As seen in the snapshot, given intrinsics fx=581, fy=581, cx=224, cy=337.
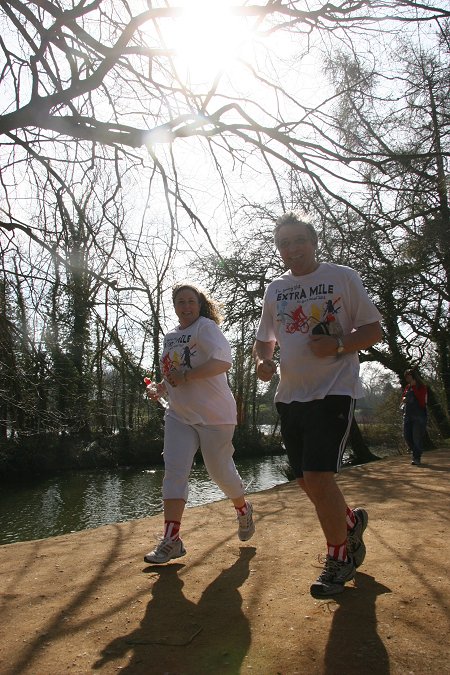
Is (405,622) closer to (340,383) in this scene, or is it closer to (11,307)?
(340,383)

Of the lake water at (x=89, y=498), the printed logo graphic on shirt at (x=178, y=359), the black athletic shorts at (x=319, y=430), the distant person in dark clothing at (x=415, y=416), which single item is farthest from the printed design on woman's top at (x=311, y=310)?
the lake water at (x=89, y=498)

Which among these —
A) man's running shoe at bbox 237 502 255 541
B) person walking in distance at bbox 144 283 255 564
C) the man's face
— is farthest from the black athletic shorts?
man's running shoe at bbox 237 502 255 541

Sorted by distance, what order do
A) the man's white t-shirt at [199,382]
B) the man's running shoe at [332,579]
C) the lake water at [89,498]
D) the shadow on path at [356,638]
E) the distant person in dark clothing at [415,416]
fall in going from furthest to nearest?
1. the lake water at [89,498]
2. the distant person in dark clothing at [415,416]
3. the man's white t-shirt at [199,382]
4. the man's running shoe at [332,579]
5. the shadow on path at [356,638]

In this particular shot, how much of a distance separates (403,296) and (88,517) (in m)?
8.01

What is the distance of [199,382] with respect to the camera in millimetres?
3572

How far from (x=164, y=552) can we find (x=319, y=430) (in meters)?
1.30

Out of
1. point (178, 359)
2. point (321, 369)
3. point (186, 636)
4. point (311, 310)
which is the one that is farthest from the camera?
point (178, 359)

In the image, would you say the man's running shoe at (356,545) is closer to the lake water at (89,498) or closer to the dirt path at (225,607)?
the dirt path at (225,607)

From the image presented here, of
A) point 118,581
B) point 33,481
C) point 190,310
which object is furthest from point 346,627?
point 33,481

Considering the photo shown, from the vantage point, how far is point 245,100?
166 inches

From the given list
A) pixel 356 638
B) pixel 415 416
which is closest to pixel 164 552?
pixel 356 638

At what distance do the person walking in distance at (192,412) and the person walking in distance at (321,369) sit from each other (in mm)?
581

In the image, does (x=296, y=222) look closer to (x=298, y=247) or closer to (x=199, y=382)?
(x=298, y=247)

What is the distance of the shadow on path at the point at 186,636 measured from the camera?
6.76ft
